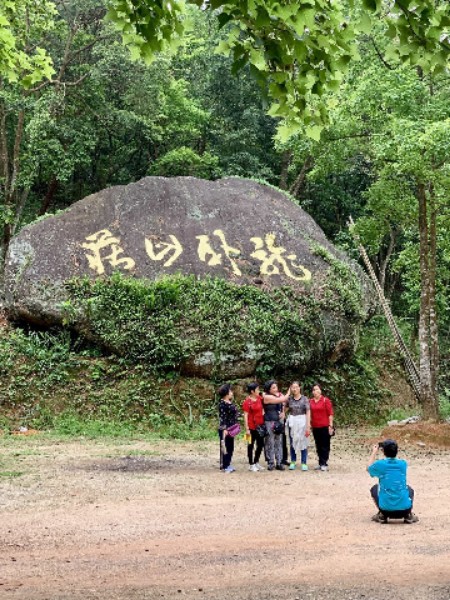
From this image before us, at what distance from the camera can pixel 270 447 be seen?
8.61m

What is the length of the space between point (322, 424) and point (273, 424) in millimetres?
690

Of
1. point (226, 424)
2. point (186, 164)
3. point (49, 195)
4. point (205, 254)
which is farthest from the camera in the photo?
point (186, 164)

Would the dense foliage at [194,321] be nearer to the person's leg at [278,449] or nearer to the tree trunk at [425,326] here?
the tree trunk at [425,326]

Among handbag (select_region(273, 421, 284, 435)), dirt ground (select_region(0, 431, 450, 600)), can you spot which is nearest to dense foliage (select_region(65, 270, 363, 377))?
dirt ground (select_region(0, 431, 450, 600))

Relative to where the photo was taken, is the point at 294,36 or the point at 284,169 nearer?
the point at 294,36

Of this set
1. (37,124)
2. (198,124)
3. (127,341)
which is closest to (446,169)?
(127,341)

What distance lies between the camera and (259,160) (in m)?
22.7

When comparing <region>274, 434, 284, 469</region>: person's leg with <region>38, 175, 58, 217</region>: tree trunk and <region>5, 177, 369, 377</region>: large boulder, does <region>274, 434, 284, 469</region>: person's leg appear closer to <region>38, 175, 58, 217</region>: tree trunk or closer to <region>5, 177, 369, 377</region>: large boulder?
<region>5, 177, 369, 377</region>: large boulder

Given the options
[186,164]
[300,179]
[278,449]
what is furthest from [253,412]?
[300,179]

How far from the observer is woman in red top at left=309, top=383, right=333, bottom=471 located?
344 inches

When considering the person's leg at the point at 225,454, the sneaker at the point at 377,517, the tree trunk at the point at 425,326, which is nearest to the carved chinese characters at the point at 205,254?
the tree trunk at the point at 425,326

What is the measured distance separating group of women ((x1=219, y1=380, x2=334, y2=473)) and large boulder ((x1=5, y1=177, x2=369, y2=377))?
4.10 m

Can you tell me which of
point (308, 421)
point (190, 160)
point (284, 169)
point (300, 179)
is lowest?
point (308, 421)

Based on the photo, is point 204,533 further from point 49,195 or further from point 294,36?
point 49,195
